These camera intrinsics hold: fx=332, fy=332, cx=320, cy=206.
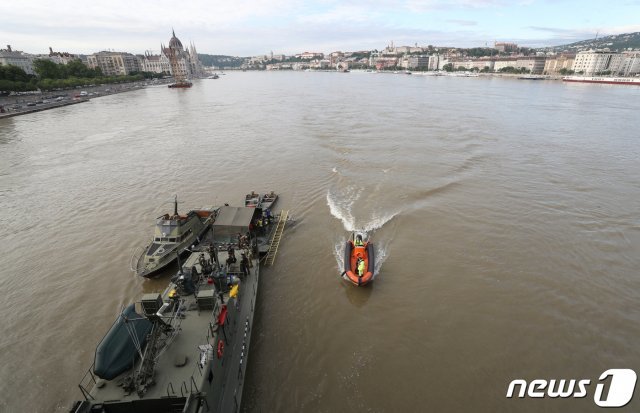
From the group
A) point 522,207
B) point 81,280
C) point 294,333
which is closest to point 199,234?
point 81,280

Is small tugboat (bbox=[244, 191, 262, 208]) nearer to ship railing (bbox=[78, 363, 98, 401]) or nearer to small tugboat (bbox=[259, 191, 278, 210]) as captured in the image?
small tugboat (bbox=[259, 191, 278, 210])

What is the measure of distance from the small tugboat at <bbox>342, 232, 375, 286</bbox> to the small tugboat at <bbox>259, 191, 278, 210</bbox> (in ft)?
31.0

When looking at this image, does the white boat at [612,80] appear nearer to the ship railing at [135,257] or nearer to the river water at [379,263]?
the river water at [379,263]

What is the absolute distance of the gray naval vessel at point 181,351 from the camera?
914cm

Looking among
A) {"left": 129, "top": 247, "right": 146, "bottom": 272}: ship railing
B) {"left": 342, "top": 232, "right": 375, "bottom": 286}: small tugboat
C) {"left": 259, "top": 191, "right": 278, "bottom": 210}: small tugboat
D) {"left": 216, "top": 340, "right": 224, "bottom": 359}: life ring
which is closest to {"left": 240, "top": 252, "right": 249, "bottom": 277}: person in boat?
{"left": 216, "top": 340, "right": 224, "bottom": 359}: life ring

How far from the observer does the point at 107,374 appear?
9023 mm

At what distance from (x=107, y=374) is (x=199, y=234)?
13.0 meters

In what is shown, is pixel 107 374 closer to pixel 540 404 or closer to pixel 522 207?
pixel 540 404

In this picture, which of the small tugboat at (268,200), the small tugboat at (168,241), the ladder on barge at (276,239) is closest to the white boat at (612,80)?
the small tugboat at (268,200)

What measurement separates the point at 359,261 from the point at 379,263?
97.4 inches

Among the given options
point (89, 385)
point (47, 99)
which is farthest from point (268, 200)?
point (47, 99)

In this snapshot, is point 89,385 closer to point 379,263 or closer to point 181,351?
point 181,351

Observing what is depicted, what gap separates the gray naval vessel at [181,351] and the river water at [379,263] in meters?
1.68

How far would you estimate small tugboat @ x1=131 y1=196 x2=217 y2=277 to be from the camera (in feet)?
61.5
